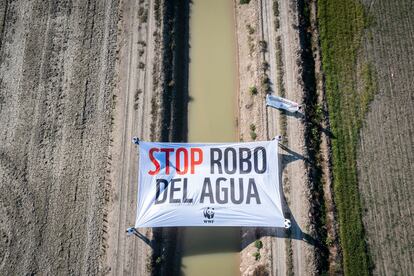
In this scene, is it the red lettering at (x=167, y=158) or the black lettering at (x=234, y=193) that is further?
the red lettering at (x=167, y=158)

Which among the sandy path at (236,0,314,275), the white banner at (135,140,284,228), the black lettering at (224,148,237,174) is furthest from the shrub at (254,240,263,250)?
the black lettering at (224,148,237,174)

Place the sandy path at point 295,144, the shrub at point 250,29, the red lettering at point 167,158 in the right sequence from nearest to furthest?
the sandy path at point 295,144
the red lettering at point 167,158
the shrub at point 250,29

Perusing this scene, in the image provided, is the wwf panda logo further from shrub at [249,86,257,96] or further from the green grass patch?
shrub at [249,86,257,96]

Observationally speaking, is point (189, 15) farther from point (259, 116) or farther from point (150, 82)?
point (259, 116)

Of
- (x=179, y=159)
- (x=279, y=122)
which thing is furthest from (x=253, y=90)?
(x=179, y=159)

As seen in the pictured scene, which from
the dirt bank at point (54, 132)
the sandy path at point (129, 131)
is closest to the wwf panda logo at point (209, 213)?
the sandy path at point (129, 131)

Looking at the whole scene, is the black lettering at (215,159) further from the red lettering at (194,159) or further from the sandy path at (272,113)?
the sandy path at (272,113)

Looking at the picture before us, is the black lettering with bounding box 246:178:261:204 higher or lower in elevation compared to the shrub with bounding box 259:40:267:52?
lower

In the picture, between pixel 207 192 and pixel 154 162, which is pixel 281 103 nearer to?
pixel 207 192
